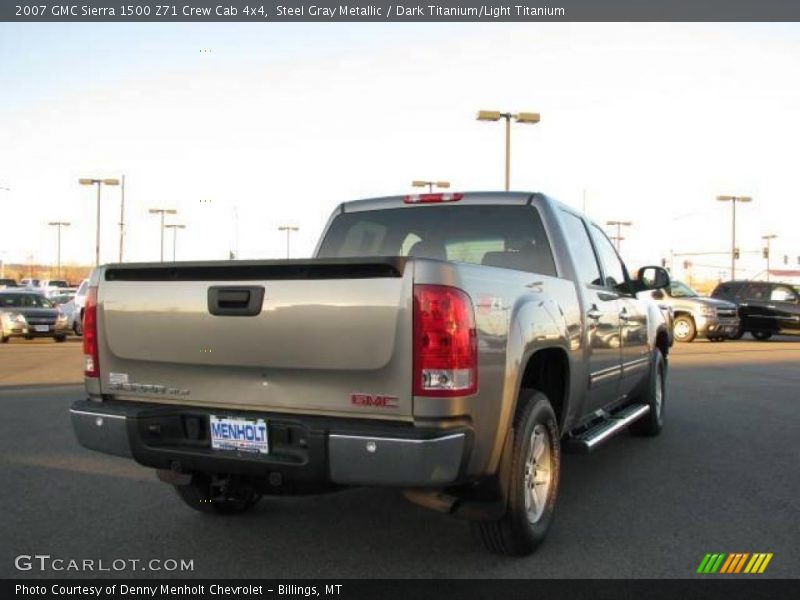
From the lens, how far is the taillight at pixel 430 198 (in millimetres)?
5465

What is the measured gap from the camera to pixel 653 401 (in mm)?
7410

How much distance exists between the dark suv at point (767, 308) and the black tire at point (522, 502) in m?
20.9

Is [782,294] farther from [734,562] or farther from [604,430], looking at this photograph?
[734,562]

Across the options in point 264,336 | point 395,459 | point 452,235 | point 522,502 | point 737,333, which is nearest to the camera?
point 395,459

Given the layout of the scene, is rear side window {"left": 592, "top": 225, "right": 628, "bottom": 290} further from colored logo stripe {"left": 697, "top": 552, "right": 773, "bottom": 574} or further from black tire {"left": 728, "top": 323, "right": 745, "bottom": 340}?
black tire {"left": 728, "top": 323, "right": 745, "bottom": 340}

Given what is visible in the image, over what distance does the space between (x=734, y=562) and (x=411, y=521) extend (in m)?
1.80

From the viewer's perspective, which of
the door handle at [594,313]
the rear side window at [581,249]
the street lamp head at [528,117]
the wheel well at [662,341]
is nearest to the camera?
the door handle at [594,313]

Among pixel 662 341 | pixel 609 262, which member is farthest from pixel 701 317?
pixel 609 262

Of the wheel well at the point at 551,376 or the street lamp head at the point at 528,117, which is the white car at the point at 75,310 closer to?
the street lamp head at the point at 528,117

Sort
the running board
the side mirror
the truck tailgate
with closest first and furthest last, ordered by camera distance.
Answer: the truck tailgate
the running board
the side mirror

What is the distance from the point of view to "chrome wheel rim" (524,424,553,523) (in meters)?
4.19

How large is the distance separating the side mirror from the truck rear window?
6.68 feet

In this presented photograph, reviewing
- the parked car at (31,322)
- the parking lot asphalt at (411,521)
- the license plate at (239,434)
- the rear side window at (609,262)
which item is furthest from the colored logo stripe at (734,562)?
the parked car at (31,322)

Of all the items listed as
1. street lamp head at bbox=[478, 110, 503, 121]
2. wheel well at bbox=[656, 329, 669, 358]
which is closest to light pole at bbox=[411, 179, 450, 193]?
street lamp head at bbox=[478, 110, 503, 121]
